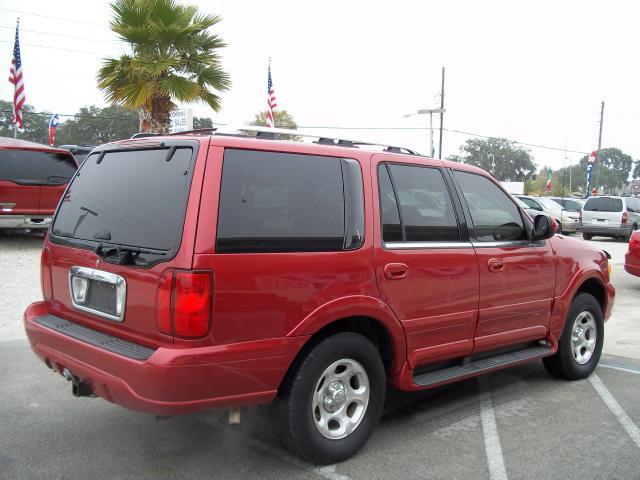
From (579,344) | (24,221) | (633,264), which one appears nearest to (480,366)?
(579,344)

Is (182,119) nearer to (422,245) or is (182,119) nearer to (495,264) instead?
(495,264)

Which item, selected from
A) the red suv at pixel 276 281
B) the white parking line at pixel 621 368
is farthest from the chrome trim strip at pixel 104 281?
the white parking line at pixel 621 368

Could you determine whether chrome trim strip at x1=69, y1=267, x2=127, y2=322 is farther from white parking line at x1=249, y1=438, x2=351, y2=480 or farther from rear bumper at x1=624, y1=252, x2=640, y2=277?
rear bumper at x1=624, y1=252, x2=640, y2=277

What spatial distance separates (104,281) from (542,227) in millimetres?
3210

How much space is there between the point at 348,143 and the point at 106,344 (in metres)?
1.94

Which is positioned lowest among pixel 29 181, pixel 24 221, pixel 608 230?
pixel 608 230

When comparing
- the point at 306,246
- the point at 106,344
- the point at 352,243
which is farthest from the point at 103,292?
the point at 352,243

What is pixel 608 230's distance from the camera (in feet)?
70.4

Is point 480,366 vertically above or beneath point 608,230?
above

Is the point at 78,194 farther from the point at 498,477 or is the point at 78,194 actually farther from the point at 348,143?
the point at 498,477

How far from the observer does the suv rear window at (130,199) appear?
3.12m

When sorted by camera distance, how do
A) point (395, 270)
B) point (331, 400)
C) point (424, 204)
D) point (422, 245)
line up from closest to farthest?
point (331, 400) < point (395, 270) < point (422, 245) < point (424, 204)

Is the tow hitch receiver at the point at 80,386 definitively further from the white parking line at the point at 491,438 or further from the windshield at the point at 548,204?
the windshield at the point at 548,204

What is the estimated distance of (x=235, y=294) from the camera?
9.87ft
